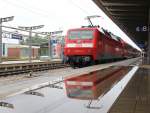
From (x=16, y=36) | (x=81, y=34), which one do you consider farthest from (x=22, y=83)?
(x=16, y=36)

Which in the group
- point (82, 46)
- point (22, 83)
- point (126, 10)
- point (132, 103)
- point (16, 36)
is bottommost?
point (22, 83)

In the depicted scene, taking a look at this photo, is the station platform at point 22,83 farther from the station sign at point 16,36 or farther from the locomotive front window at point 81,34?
the station sign at point 16,36

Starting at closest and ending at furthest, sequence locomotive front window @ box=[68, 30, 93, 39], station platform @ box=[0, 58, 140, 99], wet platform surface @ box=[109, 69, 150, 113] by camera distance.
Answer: wet platform surface @ box=[109, 69, 150, 113], station platform @ box=[0, 58, 140, 99], locomotive front window @ box=[68, 30, 93, 39]

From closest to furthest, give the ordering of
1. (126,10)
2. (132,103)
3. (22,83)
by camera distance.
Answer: (132,103) → (22,83) → (126,10)

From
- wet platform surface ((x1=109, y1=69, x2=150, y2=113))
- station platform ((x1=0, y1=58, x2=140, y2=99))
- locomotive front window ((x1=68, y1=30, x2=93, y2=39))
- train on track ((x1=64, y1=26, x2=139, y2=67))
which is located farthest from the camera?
locomotive front window ((x1=68, y1=30, x2=93, y2=39))

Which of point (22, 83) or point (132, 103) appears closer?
point (132, 103)

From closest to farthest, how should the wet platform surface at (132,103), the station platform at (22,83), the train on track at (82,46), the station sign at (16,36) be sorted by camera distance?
1. the wet platform surface at (132,103)
2. the station platform at (22,83)
3. the train on track at (82,46)
4. the station sign at (16,36)

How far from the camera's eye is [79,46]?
3253cm

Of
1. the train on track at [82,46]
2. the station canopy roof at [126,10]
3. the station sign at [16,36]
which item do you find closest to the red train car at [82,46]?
the train on track at [82,46]

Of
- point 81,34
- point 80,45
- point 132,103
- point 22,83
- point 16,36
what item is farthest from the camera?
point 16,36

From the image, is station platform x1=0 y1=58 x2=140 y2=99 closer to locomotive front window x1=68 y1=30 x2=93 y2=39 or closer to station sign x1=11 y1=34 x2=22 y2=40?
locomotive front window x1=68 y1=30 x2=93 y2=39

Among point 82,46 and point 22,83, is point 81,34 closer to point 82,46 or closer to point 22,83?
point 82,46

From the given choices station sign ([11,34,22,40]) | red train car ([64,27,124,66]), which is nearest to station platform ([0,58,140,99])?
red train car ([64,27,124,66])

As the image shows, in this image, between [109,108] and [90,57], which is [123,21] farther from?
[109,108]
